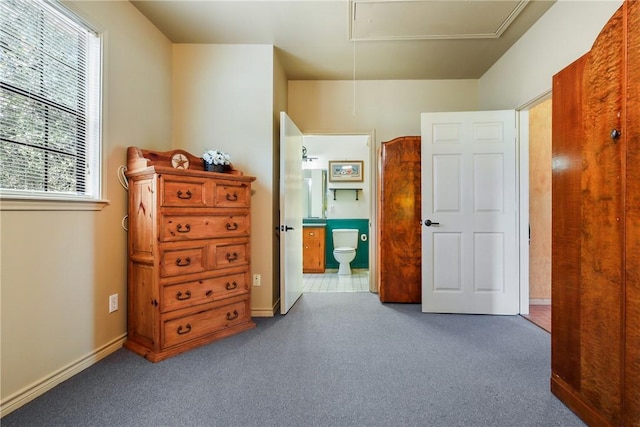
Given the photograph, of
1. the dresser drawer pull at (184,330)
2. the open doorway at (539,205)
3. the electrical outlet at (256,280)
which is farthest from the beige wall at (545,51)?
the dresser drawer pull at (184,330)

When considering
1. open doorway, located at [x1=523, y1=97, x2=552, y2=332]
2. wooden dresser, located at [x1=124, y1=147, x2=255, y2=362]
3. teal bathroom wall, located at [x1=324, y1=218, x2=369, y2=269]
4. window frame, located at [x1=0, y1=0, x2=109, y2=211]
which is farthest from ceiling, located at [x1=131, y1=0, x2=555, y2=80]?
teal bathroom wall, located at [x1=324, y1=218, x2=369, y2=269]

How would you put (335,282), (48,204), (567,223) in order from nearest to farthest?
1. (567,223)
2. (48,204)
3. (335,282)

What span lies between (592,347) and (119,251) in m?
2.73

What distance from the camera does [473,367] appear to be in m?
1.70

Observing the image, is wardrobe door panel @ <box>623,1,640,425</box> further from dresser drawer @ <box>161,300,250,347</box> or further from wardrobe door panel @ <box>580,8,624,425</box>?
dresser drawer @ <box>161,300,250,347</box>

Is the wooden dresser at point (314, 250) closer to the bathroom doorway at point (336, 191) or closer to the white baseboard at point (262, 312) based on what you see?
the bathroom doorway at point (336, 191)

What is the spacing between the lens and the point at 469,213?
258 cm

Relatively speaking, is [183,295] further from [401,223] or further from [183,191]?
[401,223]

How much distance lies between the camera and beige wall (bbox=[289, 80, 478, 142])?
3.25m

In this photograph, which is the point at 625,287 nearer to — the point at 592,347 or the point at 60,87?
the point at 592,347

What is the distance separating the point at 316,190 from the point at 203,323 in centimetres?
334

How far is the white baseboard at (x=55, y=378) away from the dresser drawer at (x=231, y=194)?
46.5 inches

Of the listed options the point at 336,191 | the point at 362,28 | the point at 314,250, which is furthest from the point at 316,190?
the point at 362,28

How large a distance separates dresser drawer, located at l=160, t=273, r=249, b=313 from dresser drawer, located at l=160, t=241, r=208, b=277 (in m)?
0.09
